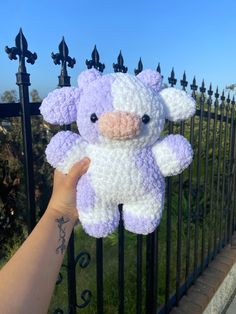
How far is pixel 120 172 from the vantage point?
107cm

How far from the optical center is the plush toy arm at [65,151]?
113 cm

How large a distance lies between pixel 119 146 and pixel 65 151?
19 cm

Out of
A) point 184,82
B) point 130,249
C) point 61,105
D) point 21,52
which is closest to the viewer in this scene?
point 61,105

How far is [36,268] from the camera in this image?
3.36ft

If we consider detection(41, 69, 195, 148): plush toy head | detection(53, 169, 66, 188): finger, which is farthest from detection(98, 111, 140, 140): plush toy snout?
detection(53, 169, 66, 188): finger

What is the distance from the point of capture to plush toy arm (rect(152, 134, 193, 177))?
43.9 inches

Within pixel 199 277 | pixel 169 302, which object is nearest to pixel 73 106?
pixel 169 302

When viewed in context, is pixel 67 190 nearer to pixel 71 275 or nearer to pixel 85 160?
pixel 85 160

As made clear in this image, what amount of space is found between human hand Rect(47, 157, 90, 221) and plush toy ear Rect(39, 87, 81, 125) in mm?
149

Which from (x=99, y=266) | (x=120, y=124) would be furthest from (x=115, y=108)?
(x=99, y=266)

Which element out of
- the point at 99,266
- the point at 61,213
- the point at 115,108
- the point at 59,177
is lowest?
the point at 99,266

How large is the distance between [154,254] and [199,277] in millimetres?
1076

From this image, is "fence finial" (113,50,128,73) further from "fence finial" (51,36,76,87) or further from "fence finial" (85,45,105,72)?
"fence finial" (51,36,76,87)

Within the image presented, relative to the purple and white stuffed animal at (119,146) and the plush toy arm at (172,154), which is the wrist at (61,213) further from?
the plush toy arm at (172,154)
